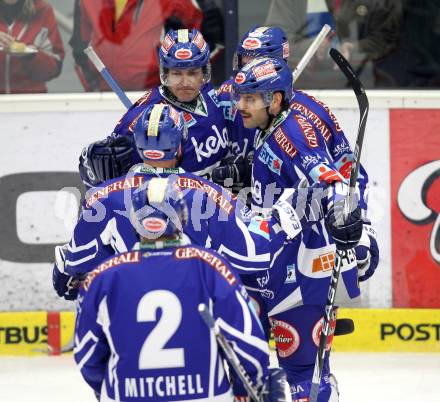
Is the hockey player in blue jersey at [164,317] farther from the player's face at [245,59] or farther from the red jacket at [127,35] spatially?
the red jacket at [127,35]

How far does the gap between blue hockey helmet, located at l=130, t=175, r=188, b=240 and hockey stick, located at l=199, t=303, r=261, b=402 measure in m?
0.21

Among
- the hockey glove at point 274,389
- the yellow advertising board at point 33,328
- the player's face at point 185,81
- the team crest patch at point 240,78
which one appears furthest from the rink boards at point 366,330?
the hockey glove at point 274,389

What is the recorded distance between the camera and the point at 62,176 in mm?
5844

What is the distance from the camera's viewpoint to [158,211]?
9.87 ft

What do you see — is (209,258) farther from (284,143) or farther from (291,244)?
(291,244)

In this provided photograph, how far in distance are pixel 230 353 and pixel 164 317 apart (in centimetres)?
18

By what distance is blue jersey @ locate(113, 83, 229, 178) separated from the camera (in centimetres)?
452

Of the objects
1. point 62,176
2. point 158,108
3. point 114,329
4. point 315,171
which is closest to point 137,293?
point 114,329

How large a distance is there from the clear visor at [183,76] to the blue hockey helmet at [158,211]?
1.44 meters

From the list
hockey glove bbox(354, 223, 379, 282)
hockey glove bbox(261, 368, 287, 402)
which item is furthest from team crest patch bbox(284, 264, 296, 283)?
hockey glove bbox(261, 368, 287, 402)

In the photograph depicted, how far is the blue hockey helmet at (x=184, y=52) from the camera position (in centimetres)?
446

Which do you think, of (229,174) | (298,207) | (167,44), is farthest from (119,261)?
(167,44)

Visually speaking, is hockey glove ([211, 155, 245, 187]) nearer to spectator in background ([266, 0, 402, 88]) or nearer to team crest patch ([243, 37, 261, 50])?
team crest patch ([243, 37, 261, 50])

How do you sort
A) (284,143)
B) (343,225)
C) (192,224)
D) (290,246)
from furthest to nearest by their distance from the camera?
1. (290,246)
2. (284,143)
3. (343,225)
4. (192,224)
